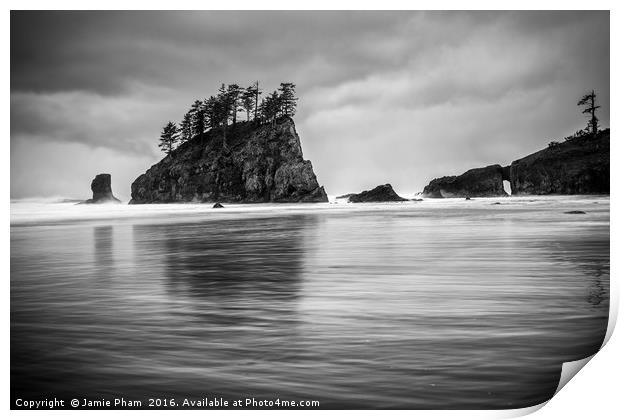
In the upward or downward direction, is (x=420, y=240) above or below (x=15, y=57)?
below

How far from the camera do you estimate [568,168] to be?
7859 mm

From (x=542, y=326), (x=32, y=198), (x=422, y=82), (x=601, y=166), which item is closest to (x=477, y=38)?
(x=422, y=82)

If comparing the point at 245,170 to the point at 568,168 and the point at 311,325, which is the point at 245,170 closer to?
the point at 568,168

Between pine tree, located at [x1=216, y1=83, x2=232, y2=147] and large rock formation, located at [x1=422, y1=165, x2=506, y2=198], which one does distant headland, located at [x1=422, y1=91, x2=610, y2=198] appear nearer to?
large rock formation, located at [x1=422, y1=165, x2=506, y2=198]

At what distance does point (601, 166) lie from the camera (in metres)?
6.11

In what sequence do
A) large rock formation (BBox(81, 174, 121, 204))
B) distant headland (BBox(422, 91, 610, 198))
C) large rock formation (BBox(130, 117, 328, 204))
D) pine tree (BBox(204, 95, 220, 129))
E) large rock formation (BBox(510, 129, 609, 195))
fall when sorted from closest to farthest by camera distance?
1. distant headland (BBox(422, 91, 610, 198))
2. large rock formation (BBox(510, 129, 609, 195))
3. large rock formation (BBox(81, 174, 121, 204))
4. pine tree (BBox(204, 95, 220, 129))
5. large rock formation (BBox(130, 117, 328, 204))

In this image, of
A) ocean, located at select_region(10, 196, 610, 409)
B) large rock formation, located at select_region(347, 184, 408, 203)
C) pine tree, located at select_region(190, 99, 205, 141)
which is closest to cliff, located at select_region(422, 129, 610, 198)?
ocean, located at select_region(10, 196, 610, 409)

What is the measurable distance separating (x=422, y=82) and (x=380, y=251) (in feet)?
8.62

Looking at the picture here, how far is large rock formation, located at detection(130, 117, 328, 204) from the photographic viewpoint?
22.1 meters

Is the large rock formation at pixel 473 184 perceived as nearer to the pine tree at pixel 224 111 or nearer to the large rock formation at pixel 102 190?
the pine tree at pixel 224 111

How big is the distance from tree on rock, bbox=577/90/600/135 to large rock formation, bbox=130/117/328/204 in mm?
13590

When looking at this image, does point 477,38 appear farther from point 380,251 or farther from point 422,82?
point 380,251

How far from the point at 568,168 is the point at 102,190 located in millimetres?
7477

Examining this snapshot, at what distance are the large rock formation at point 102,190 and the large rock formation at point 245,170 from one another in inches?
337
